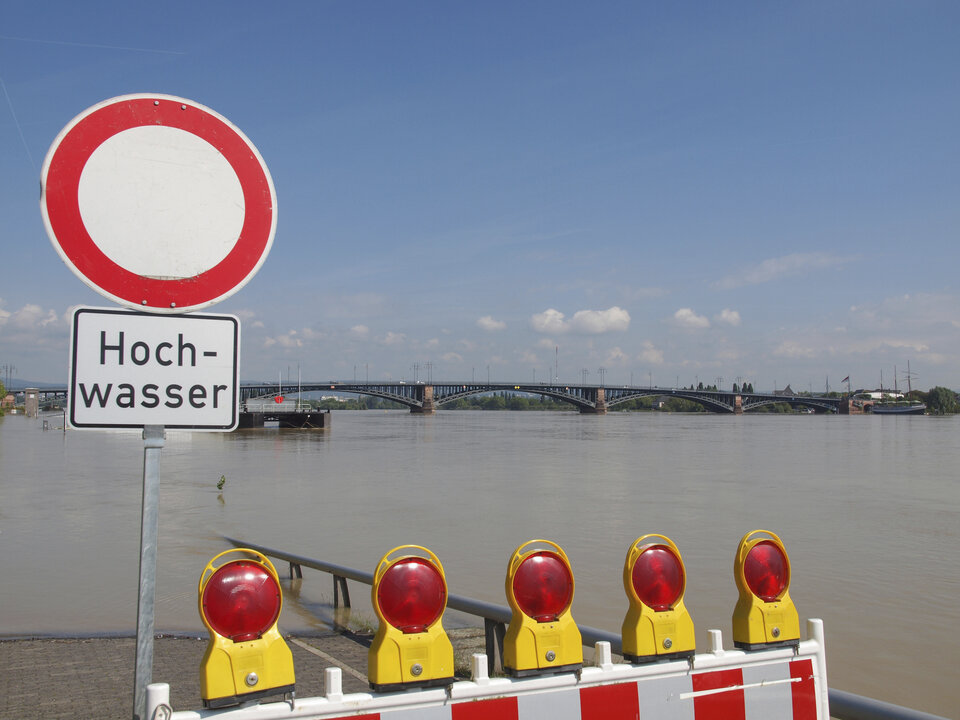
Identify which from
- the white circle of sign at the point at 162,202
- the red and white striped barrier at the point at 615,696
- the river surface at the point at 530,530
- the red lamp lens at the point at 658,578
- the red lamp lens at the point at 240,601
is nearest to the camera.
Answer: the red and white striped barrier at the point at 615,696

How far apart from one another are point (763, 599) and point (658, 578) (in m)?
0.38

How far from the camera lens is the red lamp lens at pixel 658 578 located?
7.98ft

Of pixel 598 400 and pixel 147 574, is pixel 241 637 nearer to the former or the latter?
pixel 147 574

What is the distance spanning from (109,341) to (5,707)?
3.56 meters

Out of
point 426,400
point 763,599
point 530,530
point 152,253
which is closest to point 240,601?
point 152,253

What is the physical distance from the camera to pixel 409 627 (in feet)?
7.12

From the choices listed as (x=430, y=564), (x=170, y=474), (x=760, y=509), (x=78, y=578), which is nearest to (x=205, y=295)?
(x=430, y=564)

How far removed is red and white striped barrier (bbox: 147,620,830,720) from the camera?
75.0 inches

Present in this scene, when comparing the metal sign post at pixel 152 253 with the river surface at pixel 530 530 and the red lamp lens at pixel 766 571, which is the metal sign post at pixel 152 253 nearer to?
the red lamp lens at pixel 766 571

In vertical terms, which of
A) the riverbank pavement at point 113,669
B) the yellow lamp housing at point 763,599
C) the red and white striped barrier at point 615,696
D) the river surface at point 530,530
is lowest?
the river surface at point 530,530

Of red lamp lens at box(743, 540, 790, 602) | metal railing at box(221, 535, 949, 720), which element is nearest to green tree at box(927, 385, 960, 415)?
metal railing at box(221, 535, 949, 720)

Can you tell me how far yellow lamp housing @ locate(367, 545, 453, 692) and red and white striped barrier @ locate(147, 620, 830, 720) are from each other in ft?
0.25

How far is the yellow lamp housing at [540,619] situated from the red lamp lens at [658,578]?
24cm

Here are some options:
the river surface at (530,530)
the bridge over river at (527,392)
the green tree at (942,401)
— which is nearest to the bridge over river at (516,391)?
the bridge over river at (527,392)
